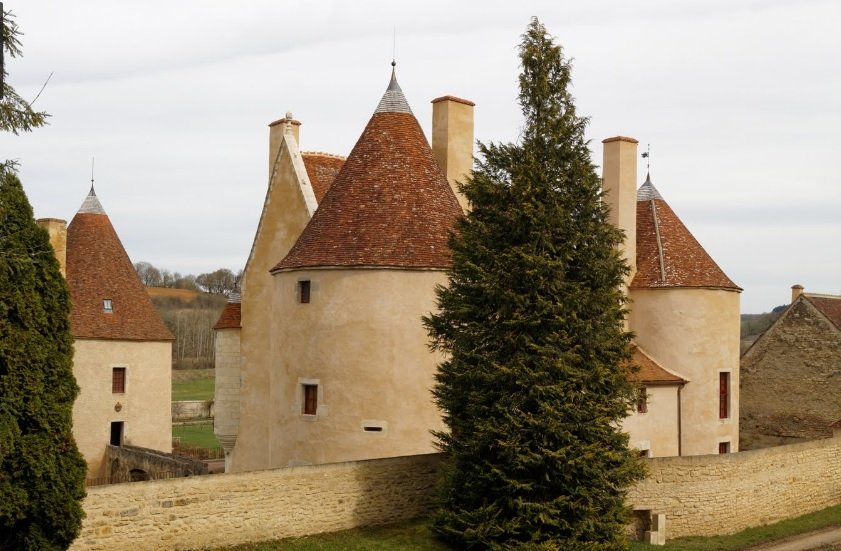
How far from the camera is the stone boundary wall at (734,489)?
20.5m

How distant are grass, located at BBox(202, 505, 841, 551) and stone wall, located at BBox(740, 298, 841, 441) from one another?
411 inches

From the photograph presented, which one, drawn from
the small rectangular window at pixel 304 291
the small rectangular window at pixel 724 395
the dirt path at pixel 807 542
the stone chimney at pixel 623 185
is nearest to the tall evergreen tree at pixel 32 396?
the small rectangular window at pixel 304 291

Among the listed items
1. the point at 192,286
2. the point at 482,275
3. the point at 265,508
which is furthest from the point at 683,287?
the point at 192,286

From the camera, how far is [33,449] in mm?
13688

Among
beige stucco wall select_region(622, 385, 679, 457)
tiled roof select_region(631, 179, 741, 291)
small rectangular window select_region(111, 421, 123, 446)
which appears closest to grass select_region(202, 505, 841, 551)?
beige stucco wall select_region(622, 385, 679, 457)

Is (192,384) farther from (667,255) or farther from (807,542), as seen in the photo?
(807,542)

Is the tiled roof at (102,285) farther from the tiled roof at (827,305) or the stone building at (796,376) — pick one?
the tiled roof at (827,305)

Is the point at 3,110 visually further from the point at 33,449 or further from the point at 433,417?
the point at 433,417


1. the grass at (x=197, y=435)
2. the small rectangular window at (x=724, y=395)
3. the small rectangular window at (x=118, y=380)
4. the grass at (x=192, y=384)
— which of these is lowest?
the grass at (x=197, y=435)

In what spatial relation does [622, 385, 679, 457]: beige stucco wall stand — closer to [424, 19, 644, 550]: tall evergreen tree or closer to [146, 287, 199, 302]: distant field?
[424, 19, 644, 550]: tall evergreen tree

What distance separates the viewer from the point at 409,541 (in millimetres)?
16891

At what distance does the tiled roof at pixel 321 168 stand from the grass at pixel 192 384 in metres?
51.6

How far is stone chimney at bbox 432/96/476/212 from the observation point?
2383 centimetres

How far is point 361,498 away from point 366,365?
3218 millimetres
